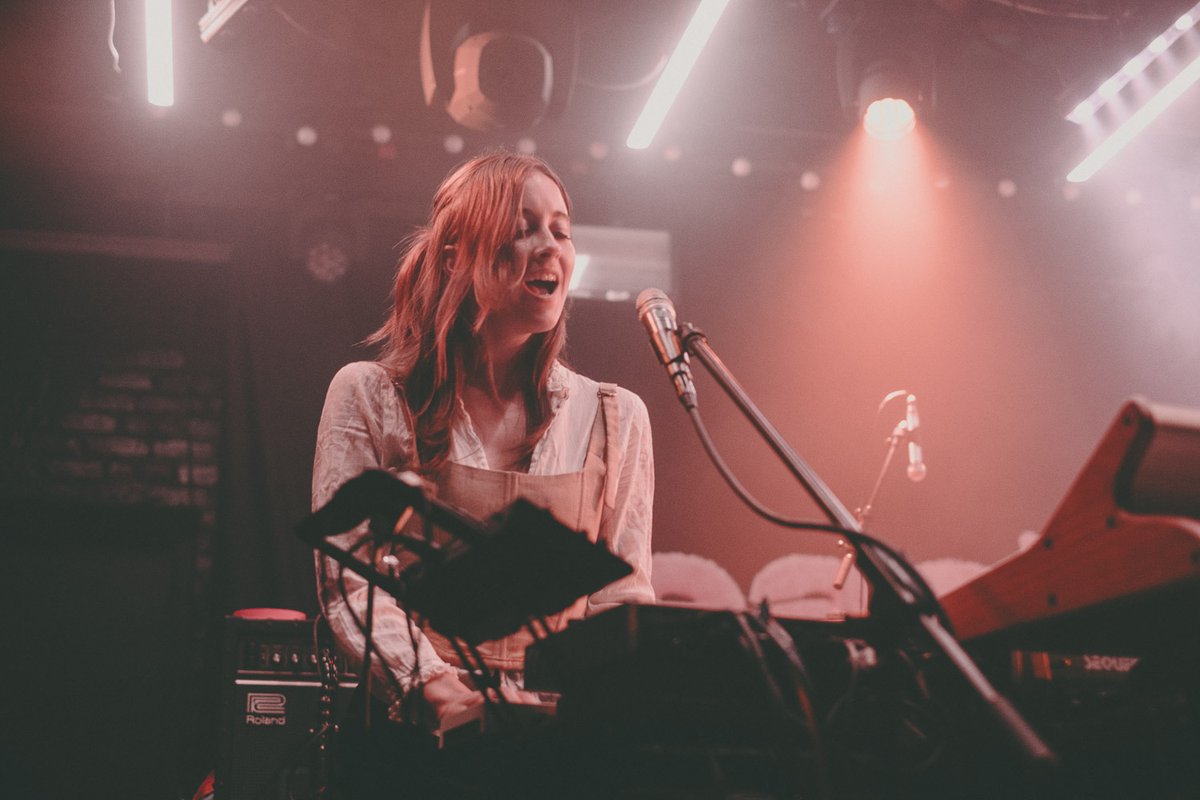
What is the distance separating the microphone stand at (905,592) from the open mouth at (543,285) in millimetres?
554

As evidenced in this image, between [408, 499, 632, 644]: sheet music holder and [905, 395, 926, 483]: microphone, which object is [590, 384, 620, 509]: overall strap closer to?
[408, 499, 632, 644]: sheet music holder

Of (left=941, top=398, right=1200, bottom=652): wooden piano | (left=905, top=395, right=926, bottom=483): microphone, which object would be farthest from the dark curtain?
(left=941, top=398, right=1200, bottom=652): wooden piano

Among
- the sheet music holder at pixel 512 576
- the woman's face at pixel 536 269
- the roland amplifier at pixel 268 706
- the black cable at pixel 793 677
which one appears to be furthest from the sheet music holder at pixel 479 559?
the roland amplifier at pixel 268 706

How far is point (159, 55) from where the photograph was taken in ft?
13.6

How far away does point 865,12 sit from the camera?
4.39 m

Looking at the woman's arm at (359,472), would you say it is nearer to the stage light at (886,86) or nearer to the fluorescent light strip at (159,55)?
the fluorescent light strip at (159,55)

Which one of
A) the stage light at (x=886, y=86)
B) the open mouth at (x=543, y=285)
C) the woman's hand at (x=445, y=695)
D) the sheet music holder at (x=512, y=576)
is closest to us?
the sheet music holder at (x=512, y=576)

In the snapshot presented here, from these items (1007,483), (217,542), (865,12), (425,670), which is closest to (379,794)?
(425,670)

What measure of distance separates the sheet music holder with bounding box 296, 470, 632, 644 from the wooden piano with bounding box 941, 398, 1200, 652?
0.50m

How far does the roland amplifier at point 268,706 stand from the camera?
3.29 meters

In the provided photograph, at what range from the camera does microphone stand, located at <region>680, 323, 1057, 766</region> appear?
100cm

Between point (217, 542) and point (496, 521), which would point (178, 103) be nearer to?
point (217, 542)

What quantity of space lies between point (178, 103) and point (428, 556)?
4.52 metres

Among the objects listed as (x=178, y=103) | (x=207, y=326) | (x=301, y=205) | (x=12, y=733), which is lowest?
(x=12, y=733)
